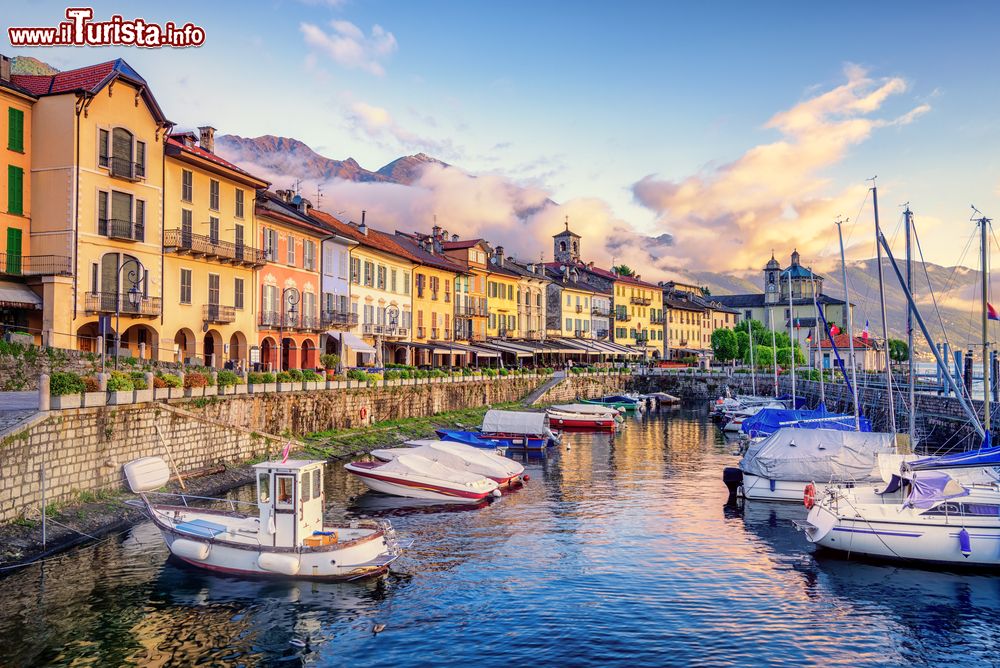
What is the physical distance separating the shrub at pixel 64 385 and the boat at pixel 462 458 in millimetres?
13559

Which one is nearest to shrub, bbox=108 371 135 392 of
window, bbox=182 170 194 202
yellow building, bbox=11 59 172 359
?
yellow building, bbox=11 59 172 359

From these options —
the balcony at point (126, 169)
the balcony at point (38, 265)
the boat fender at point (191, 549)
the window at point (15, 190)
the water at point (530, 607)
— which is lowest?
the water at point (530, 607)

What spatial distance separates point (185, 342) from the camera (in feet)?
150

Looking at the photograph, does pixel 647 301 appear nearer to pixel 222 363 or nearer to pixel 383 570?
pixel 222 363

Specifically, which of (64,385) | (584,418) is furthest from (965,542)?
(584,418)

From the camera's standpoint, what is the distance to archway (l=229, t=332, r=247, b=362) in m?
49.8

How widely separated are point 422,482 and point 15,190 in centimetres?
2562

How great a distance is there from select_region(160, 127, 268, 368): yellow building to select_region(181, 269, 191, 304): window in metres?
0.06

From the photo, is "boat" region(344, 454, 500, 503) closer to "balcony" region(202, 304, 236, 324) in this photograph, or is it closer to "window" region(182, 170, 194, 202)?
"balcony" region(202, 304, 236, 324)

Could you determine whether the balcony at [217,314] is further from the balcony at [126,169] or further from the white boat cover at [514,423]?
the white boat cover at [514,423]

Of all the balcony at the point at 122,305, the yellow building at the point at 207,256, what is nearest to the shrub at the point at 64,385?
the balcony at the point at 122,305

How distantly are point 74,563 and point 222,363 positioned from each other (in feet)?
89.1

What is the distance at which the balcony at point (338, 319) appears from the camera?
190ft

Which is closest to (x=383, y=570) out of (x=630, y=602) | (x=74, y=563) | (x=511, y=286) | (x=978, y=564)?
(x=630, y=602)
